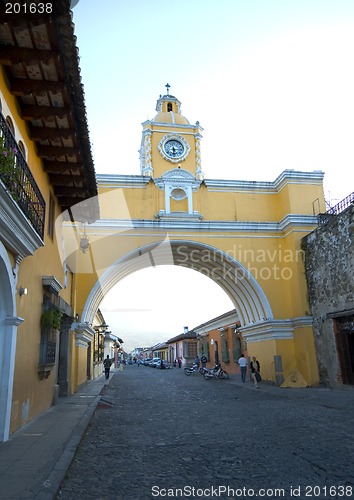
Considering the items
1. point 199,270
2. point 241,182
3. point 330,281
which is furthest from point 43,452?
point 199,270

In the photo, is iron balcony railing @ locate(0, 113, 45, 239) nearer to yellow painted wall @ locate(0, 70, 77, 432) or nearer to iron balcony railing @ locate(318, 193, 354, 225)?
yellow painted wall @ locate(0, 70, 77, 432)

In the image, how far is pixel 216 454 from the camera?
18.7 feet

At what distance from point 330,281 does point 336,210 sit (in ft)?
10.9

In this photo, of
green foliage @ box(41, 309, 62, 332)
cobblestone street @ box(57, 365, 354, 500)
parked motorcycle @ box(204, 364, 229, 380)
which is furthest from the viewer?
parked motorcycle @ box(204, 364, 229, 380)

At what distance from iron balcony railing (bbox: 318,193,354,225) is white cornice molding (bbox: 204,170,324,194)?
73.4 inches

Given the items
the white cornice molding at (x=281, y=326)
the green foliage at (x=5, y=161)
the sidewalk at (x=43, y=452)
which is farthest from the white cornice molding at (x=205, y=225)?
the green foliage at (x=5, y=161)

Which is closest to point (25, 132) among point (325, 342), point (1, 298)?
point (1, 298)

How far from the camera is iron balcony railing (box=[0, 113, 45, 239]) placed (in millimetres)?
5078

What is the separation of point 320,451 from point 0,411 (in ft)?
14.8

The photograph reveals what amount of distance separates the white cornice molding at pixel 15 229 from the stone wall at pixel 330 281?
10.7 metres

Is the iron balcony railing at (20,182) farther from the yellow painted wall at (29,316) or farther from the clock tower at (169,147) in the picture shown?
the clock tower at (169,147)

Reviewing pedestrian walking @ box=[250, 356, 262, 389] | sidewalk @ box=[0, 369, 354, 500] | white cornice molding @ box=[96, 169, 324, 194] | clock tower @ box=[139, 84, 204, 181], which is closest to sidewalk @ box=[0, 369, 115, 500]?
sidewalk @ box=[0, 369, 354, 500]

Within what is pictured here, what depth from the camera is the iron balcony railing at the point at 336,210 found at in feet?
48.7

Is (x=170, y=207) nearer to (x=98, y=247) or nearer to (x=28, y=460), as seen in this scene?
(x=98, y=247)
